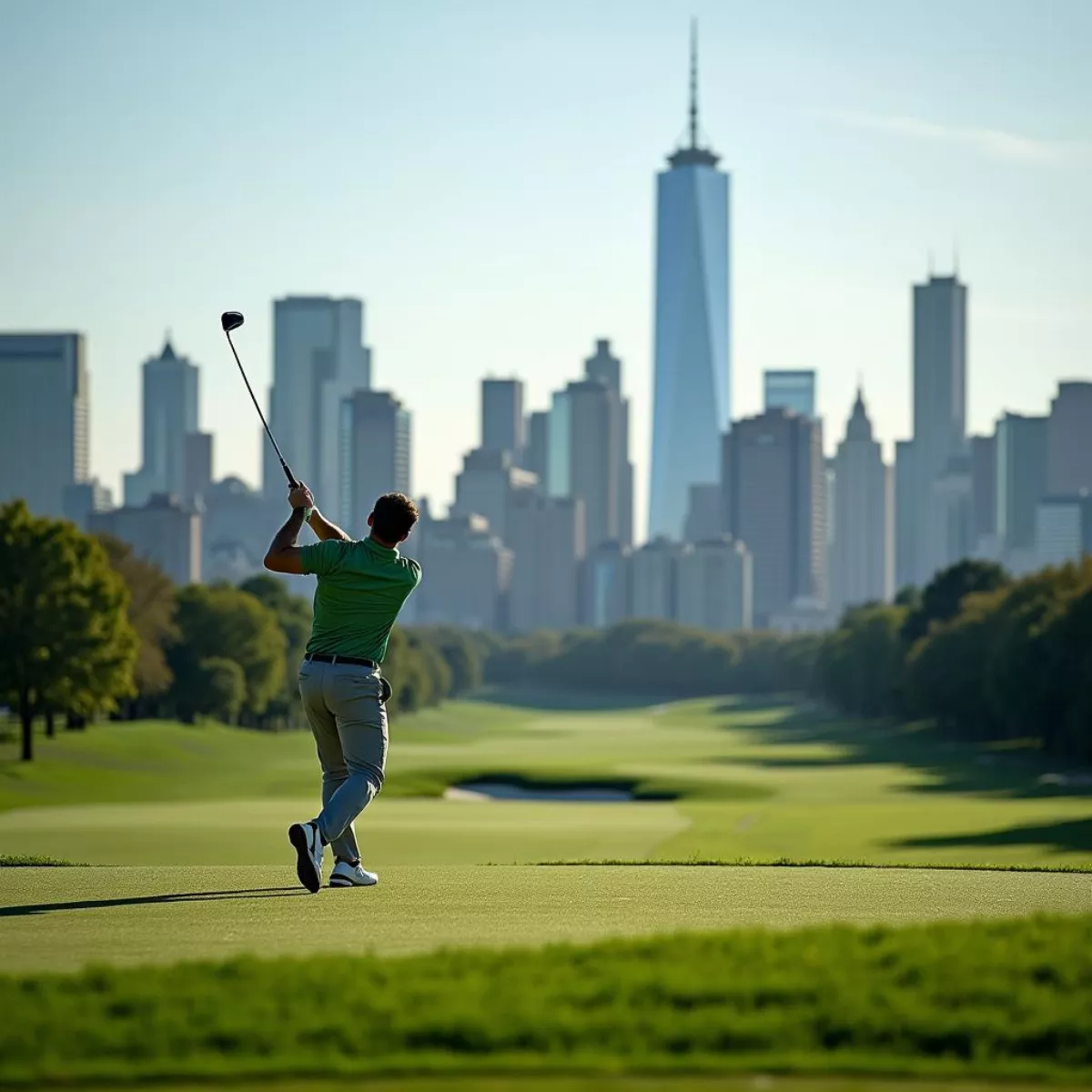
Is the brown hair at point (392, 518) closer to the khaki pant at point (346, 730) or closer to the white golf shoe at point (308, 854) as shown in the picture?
the khaki pant at point (346, 730)

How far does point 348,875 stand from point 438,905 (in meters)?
1.48

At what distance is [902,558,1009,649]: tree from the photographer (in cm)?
14988

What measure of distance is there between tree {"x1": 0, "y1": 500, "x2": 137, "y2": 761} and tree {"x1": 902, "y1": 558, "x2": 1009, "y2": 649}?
78562 mm

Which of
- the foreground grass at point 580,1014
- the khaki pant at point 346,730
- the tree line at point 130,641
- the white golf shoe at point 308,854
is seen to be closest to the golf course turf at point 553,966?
the foreground grass at point 580,1014

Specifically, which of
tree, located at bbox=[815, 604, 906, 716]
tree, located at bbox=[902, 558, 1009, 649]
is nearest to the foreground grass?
tree, located at bbox=[902, 558, 1009, 649]

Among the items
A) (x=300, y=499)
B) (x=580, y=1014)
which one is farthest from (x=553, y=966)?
(x=300, y=499)

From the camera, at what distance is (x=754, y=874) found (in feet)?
60.2

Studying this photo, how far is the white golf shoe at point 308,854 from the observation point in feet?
48.8

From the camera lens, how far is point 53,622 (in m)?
80.6

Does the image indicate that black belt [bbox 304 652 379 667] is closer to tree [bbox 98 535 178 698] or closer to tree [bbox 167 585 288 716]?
tree [bbox 98 535 178 698]

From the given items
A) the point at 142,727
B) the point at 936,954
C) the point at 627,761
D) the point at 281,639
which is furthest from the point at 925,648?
the point at 936,954

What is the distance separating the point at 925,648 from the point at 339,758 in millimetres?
112716

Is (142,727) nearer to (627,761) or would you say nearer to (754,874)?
(627,761)

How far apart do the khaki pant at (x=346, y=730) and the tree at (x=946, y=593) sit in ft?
440
